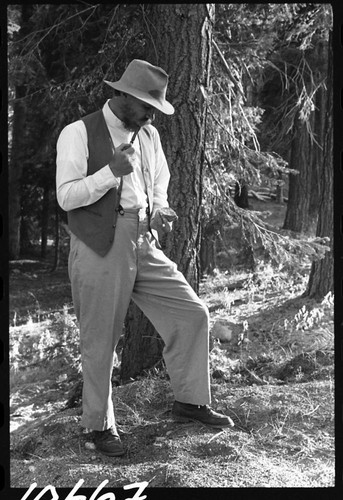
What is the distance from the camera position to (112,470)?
3.82 metres

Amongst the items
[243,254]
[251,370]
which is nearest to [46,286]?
[243,254]

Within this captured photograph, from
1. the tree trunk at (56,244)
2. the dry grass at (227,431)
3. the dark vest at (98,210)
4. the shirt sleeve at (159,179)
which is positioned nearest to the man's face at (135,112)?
the dark vest at (98,210)

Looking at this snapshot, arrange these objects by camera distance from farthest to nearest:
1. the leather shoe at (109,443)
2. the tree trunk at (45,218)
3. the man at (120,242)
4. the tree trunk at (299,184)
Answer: the tree trunk at (299,184) → the tree trunk at (45,218) → the leather shoe at (109,443) → the man at (120,242)

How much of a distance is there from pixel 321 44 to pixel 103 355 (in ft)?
21.8

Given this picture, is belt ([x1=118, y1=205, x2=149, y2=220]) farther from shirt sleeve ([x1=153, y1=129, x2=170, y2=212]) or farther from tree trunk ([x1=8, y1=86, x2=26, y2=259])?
tree trunk ([x1=8, y1=86, x2=26, y2=259])

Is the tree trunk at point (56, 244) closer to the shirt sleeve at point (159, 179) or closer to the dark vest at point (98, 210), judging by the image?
the shirt sleeve at point (159, 179)

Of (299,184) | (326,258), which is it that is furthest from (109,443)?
(299,184)

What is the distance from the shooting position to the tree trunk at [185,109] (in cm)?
484

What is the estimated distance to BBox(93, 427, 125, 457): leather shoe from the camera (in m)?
4.00

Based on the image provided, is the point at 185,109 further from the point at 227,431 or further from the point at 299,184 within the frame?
the point at 299,184

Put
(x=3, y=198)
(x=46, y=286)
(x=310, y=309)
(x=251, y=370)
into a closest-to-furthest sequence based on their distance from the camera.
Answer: (x=3, y=198) → (x=251, y=370) → (x=310, y=309) → (x=46, y=286)

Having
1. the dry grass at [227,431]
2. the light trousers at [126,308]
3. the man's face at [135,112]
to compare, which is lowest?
the dry grass at [227,431]

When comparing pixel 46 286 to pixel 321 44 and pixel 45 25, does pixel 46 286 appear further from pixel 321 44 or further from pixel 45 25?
pixel 321 44

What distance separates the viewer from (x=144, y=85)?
12.3ft
